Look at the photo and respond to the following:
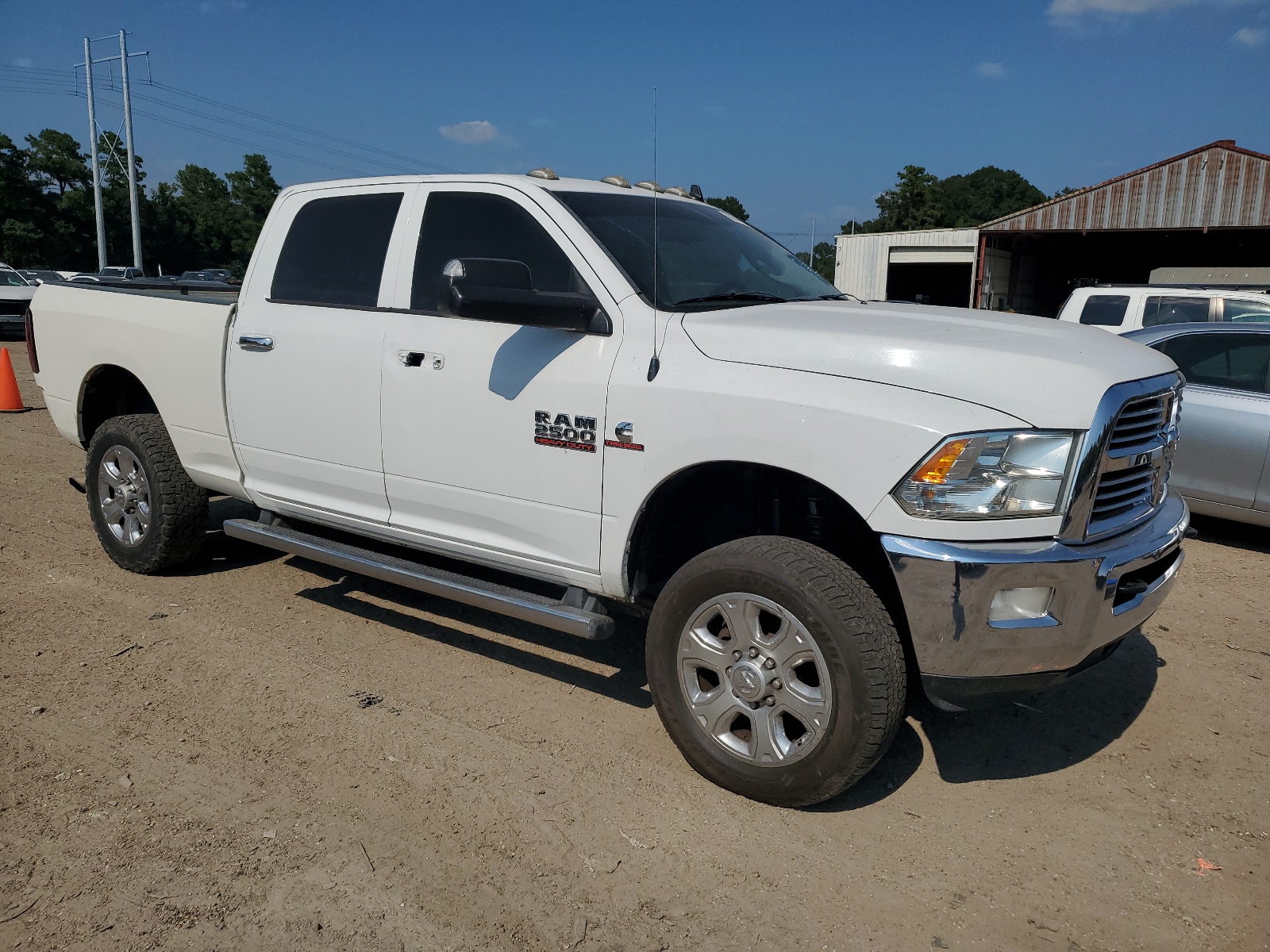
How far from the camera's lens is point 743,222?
4.77 metres

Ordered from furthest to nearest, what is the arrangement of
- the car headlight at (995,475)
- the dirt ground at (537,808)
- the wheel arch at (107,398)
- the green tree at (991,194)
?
the green tree at (991,194)
the wheel arch at (107,398)
the car headlight at (995,475)
the dirt ground at (537,808)

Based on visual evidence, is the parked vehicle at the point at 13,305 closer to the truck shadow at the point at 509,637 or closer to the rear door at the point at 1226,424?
the truck shadow at the point at 509,637

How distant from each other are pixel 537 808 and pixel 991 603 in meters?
1.59

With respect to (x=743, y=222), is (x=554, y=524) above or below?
below

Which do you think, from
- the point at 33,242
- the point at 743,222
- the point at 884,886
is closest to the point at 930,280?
the point at 743,222

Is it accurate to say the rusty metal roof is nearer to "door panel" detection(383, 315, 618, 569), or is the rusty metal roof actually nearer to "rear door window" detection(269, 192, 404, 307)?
"rear door window" detection(269, 192, 404, 307)

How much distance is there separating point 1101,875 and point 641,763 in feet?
4.98

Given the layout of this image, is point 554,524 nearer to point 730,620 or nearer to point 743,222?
point 730,620

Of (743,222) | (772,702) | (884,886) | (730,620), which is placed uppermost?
(743,222)

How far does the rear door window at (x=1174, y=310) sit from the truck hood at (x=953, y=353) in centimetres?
690

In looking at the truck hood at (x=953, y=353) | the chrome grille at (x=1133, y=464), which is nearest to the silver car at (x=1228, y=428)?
the chrome grille at (x=1133, y=464)

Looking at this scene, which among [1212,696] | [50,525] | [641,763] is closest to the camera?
[641,763]

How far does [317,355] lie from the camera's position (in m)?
4.30

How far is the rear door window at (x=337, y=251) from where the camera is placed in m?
4.29
